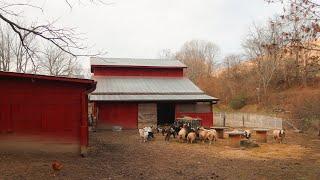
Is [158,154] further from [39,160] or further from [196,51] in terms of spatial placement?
[196,51]

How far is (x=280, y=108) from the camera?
139 feet

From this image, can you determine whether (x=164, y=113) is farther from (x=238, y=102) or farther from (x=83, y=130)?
(x=83, y=130)

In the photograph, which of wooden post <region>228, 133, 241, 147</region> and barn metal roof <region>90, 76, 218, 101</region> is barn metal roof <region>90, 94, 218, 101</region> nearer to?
barn metal roof <region>90, 76, 218, 101</region>

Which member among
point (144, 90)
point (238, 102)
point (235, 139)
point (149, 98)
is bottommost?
point (235, 139)

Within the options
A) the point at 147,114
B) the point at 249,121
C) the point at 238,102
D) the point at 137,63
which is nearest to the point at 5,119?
the point at 147,114

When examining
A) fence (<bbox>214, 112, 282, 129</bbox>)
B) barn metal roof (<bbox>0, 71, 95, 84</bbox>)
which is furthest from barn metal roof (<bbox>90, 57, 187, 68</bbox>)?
barn metal roof (<bbox>0, 71, 95, 84</bbox>)

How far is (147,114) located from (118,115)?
2.11 meters

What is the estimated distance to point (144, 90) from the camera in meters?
30.6

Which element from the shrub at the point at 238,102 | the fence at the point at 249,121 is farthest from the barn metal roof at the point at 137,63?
the shrub at the point at 238,102

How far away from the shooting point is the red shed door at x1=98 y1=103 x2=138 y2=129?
28.8 m

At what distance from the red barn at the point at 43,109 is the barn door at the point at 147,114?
13843 millimetres

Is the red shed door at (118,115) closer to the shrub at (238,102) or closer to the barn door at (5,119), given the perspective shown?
the barn door at (5,119)

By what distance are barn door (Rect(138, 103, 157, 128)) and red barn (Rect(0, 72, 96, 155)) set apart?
13.8m

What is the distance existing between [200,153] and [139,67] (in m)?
18.8
